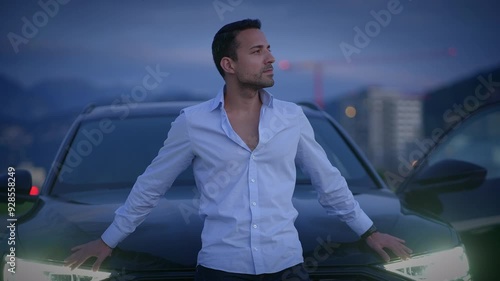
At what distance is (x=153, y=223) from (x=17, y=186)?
3.60 feet

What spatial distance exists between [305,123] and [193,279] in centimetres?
75

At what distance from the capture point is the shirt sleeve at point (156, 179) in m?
3.38

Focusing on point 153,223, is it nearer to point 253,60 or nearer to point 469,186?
point 253,60

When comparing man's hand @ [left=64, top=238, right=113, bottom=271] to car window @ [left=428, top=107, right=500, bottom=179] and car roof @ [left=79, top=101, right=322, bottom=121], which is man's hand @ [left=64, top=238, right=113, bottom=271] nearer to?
car roof @ [left=79, top=101, right=322, bottom=121]

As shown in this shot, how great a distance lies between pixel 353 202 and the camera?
3.59m

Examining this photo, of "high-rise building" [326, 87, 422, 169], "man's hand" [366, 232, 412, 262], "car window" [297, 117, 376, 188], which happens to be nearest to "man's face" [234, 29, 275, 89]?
"man's hand" [366, 232, 412, 262]

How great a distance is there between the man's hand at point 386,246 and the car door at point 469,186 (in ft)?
2.98

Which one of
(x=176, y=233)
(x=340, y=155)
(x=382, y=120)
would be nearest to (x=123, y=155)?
(x=340, y=155)

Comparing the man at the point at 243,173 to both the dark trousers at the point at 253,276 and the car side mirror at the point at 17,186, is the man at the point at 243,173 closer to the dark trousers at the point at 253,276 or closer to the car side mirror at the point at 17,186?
the dark trousers at the point at 253,276

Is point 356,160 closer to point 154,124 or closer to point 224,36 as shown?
point 154,124

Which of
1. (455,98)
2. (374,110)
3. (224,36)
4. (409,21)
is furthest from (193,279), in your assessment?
(374,110)

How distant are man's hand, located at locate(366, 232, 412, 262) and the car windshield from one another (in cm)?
116

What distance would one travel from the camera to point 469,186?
200 inches

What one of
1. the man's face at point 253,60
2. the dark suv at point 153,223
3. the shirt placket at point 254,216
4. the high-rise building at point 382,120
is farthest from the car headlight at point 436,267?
the high-rise building at point 382,120
